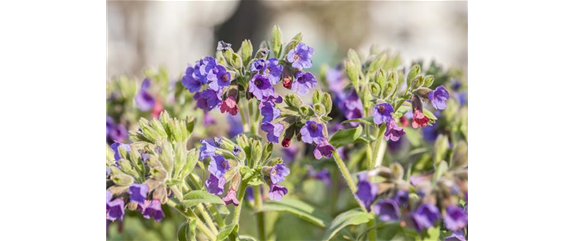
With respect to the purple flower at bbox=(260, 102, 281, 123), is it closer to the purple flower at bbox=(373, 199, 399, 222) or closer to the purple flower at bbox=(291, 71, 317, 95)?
the purple flower at bbox=(291, 71, 317, 95)

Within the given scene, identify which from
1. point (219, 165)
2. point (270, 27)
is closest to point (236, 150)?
point (219, 165)

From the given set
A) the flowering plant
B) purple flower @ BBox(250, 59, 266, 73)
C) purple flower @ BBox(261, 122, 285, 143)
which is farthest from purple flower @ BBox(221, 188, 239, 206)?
purple flower @ BBox(250, 59, 266, 73)

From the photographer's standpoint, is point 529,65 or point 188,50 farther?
point 188,50

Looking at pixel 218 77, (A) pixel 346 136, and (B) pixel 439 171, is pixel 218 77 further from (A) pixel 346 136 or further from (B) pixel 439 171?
(B) pixel 439 171

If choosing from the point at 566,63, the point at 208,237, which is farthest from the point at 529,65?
the point at 208,237

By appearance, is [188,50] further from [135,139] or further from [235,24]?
[135,139]
